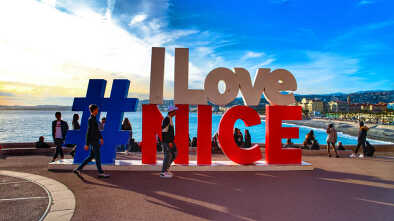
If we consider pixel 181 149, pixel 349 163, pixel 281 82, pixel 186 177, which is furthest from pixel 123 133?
pixel 349 163

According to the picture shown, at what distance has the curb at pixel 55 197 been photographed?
4629mm

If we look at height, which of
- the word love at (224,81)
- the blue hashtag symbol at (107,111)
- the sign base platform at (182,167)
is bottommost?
the sign base platform at (182,167)

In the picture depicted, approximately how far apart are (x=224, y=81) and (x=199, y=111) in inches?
57.4

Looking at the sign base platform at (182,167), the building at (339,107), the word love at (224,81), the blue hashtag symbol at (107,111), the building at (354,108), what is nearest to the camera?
the sign base platform at (182,167)

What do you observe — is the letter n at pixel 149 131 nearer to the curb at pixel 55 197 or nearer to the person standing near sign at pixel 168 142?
the person standing near sign at pixel 168 142

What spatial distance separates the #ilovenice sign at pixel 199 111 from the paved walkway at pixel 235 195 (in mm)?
887

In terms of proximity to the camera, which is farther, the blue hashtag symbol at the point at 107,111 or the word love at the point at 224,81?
the word love at the point at 224,81

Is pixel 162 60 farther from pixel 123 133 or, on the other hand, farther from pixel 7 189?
pixel 7 189

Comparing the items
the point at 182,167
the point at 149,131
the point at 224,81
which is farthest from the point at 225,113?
the point at 149,131

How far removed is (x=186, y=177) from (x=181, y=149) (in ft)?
4.47

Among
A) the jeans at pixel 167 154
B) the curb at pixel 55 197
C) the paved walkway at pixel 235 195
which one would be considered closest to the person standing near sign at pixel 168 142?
the jeans at pixel 167 154

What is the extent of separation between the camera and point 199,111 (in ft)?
30.0

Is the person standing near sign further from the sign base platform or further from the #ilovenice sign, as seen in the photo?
the #ilovenice sign

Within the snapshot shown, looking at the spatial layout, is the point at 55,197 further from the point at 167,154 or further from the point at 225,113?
the point at 225,113
